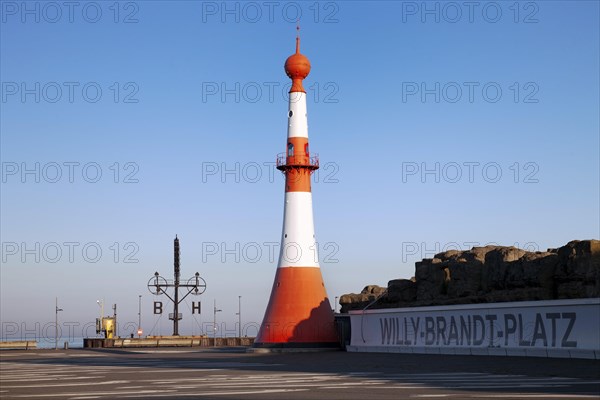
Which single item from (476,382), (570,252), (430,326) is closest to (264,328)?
(430,326)

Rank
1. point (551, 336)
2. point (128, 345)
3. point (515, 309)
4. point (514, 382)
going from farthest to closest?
1. point (128, 345)
2. point (515, 309)
3. point (551, 336)
4. point (514, 382)

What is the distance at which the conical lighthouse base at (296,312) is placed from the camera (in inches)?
1854

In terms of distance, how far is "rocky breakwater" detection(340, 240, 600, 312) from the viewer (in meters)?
34.0

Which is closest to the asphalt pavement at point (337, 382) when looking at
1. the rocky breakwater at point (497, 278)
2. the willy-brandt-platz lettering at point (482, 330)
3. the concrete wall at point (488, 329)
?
the concrete wall at point (488, 329)

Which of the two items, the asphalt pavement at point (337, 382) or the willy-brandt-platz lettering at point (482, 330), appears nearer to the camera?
the asphalt pavement at point (337, 382)

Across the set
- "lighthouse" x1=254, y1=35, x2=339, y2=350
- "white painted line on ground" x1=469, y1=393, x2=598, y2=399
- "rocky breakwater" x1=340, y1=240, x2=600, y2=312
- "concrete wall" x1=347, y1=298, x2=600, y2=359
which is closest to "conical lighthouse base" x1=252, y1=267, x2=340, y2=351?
"lighthouse" x1=254, y1=35, x2=339, y2=350

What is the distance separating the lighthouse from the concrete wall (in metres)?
2.84

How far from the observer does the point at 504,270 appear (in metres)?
40.3

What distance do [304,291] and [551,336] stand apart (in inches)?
676

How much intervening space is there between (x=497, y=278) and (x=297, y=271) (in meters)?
11.5

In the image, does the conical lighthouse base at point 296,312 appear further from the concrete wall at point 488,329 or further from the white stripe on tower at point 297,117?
the white stripe on tower at point 297,117

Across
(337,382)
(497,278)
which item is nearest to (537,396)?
(337,382)

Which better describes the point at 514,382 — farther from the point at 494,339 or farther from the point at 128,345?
the point at 128,345

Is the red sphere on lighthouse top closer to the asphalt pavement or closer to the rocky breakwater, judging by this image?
the rocky breakwater
